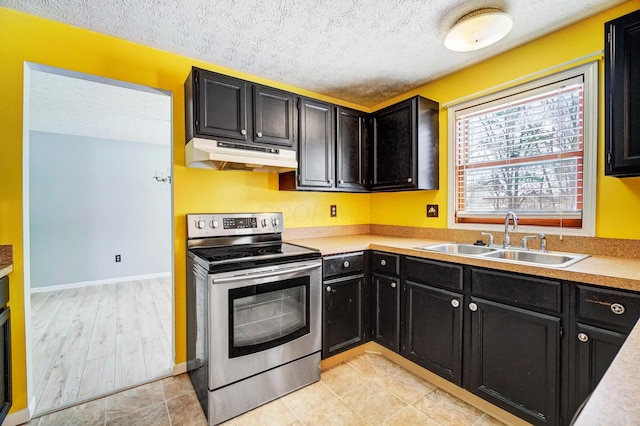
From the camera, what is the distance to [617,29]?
1485 mm

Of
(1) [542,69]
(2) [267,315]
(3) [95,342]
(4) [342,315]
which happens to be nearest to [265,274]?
Answer: (2) [267,315]

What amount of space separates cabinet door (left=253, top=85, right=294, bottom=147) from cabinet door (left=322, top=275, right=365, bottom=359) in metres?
1.21

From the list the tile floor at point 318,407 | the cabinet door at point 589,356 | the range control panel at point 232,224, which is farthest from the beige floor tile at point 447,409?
the range control panel at point 232,224

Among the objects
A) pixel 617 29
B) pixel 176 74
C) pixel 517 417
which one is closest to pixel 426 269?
pixel 517 417

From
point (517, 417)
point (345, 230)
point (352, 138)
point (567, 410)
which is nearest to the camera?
point (567, 410)

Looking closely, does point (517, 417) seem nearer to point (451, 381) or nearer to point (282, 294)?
point (451, 381)

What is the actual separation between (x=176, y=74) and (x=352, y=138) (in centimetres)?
157

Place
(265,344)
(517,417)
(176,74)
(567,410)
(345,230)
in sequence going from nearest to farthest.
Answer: (567,410)
(517,417)
(265,344)
(176,74)
(345,230)

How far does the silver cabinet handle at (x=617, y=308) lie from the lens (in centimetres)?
127

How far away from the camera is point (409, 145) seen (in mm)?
2543

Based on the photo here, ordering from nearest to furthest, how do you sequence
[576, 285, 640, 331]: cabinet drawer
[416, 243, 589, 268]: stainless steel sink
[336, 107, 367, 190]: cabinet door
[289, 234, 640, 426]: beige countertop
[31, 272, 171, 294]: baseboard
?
[289, 234, 640, 426]: beige countertop < [576, 285, 640, 331]: cabinet drawer < [416, 243, 589, 268]: stainless steel sink < [336, 107, 367, 190]: cabinet door < [31, 272, 171, 294]: baseboard

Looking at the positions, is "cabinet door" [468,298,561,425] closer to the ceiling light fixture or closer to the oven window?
the oven window

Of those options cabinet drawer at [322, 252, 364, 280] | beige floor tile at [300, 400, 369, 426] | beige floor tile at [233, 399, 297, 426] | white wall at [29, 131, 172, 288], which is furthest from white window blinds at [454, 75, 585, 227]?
white wall at [29, 131, 172, 288]

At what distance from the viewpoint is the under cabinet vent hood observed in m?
1.96
